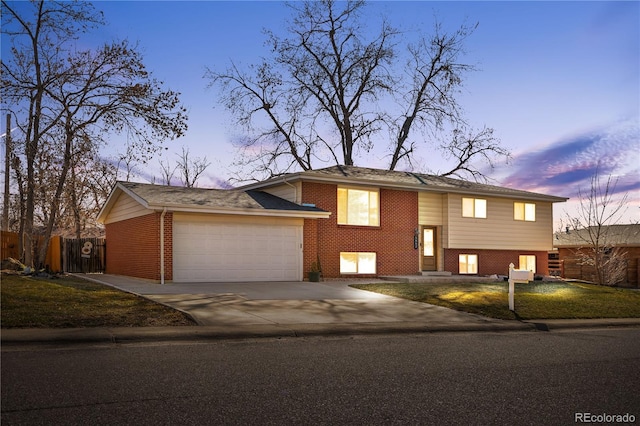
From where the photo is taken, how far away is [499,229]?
2916 centimetres

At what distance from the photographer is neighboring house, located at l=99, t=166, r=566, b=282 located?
20.6 meters

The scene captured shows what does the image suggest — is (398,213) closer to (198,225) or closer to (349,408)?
(198,225)

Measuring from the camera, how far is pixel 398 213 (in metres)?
26.0

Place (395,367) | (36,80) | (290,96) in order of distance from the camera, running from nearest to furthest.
Result: (395,367), (36,80), (290,96)

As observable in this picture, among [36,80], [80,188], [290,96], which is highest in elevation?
[290,96]

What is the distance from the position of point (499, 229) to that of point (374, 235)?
7753mm

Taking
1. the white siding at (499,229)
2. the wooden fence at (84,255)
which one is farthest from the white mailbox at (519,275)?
the wooden fence at (84,255)

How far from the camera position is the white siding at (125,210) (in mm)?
22256

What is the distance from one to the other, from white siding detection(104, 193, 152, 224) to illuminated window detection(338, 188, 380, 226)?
26.0 ft

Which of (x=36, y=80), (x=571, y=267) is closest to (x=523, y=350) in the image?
(x=36, y=80)

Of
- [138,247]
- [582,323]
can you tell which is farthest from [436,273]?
[138,247]

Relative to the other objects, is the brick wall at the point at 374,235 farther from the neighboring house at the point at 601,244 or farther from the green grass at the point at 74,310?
the neighboring house at the point at 601,244

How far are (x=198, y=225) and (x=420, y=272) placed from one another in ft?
35.2

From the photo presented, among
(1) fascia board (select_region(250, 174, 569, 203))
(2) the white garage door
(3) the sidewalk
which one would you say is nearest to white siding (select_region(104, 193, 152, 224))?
(2) the white garage door
